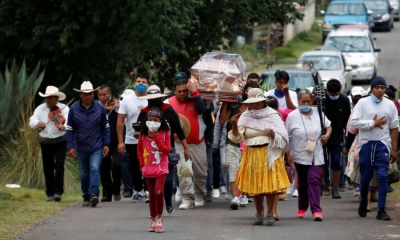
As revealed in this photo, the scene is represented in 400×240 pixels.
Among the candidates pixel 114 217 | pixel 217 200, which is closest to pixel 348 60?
pixel 217 200

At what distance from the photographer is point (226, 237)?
36.4ft

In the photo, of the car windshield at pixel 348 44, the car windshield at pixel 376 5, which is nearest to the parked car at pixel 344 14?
the car windshield at pixel 376 5

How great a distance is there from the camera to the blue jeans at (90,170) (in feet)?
46.8

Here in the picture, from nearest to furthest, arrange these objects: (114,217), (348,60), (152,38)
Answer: (114,217)
(152,38)
(348,60)

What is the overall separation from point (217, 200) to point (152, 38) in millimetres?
6497

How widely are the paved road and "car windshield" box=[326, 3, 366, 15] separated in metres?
30.3

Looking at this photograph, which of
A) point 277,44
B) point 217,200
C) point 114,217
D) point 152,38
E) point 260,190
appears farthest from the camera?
point 277,44

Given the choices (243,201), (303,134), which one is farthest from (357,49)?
(303,134)

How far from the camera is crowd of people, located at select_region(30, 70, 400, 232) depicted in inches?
470

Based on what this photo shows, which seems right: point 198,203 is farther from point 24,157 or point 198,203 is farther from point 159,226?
point 24,157

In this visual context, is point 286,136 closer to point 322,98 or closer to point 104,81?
point 322,98

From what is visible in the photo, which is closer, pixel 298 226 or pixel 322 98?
pixel 298 226

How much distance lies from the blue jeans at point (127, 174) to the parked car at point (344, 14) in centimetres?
2780

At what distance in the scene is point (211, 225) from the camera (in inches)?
478
